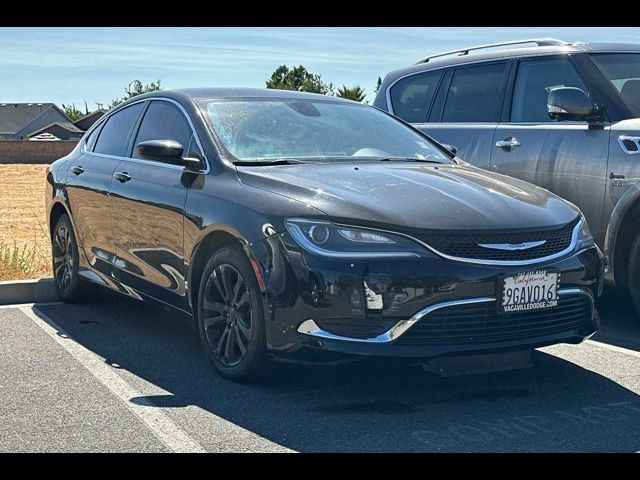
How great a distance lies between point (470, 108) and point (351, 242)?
3.71 meters

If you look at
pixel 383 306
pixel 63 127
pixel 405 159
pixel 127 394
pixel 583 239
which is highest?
pixel 405 159

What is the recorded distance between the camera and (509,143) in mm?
7383

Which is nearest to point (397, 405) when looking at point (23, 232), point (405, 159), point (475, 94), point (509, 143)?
point (405, 159)

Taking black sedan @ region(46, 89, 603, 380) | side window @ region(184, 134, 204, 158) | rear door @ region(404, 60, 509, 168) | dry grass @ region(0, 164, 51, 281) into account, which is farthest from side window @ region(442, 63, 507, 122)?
dry grass @ region(0, 164, 51, 281)

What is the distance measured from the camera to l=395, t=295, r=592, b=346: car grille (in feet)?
15.1

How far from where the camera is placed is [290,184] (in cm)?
506

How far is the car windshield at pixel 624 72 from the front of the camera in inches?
Result: 272

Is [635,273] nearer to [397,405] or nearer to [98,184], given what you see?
[397,405]

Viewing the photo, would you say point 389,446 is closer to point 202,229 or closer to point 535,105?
point 202,229

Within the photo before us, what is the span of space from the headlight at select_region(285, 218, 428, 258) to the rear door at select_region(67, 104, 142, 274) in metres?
2.40

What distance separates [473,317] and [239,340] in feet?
4.13

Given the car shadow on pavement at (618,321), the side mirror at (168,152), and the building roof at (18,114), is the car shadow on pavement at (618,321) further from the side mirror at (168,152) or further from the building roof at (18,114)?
the building roof at (18,114)

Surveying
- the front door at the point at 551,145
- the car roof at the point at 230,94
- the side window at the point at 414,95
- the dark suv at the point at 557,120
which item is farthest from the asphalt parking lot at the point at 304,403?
the side window at the point at 414,95
